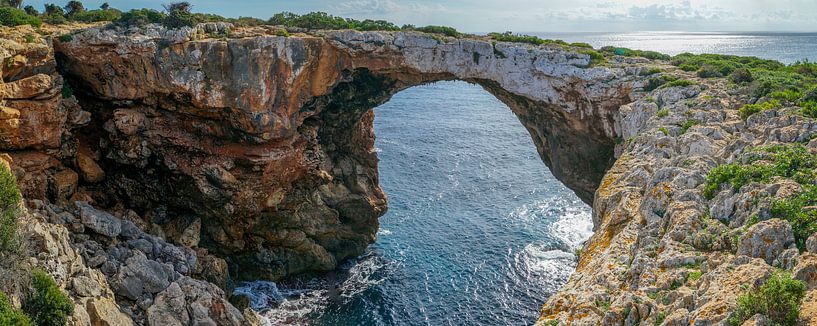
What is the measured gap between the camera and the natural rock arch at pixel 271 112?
115ft

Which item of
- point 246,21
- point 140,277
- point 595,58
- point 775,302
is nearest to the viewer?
point 775,302

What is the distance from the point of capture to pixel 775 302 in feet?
33.9

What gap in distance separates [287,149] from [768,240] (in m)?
32.4

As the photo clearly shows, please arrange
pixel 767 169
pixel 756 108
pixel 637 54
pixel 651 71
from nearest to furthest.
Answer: pixel 767 169 → pixel 756 108 → pixel 651 71 → pixel 637 54

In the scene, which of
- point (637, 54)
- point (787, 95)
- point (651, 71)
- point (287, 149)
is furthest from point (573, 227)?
point (787, 95)

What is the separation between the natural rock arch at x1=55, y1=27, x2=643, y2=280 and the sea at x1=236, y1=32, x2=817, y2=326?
4311 mm

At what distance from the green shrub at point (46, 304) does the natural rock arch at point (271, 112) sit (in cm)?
1580

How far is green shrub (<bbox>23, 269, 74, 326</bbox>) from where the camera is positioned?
21.9m

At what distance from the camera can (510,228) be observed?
169 feet

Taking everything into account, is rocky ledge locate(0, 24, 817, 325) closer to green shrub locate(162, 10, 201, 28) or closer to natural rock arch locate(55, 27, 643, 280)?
natural rock arch locate(55, 27, 643, 280)

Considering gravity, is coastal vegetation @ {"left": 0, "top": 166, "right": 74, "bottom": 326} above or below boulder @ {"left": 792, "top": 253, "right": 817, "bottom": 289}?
below

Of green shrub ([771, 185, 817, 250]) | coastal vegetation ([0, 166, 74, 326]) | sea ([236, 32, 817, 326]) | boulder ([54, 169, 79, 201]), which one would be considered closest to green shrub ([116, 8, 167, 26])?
boulder ([54, 169, 79, 201])

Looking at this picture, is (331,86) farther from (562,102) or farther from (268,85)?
(562,102)

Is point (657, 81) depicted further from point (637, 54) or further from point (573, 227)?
point (573, 227)
